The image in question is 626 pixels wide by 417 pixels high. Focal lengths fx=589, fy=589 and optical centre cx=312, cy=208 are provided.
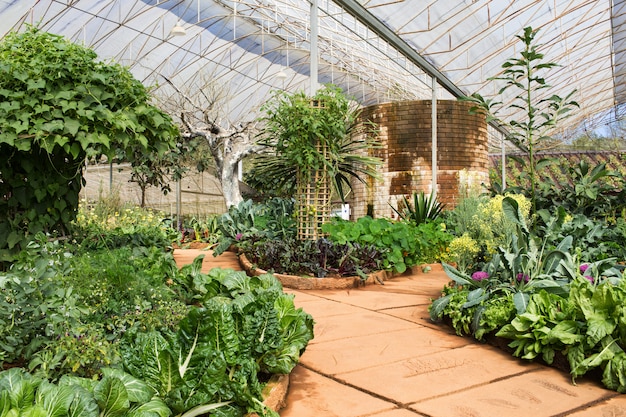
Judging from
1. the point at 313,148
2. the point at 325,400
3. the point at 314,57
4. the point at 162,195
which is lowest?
the point at 325,400

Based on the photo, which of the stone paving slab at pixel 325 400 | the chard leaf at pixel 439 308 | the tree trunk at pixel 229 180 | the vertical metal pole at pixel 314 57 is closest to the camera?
the stone paving slab at pixel 325 400

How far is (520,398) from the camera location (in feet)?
8.20

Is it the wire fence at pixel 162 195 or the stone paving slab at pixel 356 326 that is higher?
the wire fence at pixel 162 195

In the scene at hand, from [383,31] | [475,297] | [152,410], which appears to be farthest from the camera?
[383,31]

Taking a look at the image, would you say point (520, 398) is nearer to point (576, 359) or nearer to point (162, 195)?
point (576, 359)

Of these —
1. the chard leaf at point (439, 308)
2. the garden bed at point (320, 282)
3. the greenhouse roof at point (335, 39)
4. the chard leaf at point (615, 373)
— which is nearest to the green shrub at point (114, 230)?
the garden bed at point (320, 282)

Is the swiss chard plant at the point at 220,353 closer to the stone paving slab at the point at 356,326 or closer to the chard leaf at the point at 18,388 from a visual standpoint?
the chard leaf at the point at 18,388

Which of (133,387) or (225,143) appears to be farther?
(225,143)

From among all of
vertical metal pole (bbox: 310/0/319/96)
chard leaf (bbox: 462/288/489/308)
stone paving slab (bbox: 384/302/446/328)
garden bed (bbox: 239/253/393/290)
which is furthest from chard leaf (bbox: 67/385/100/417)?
vertical metal pole (bbox: 310/0/319/96)

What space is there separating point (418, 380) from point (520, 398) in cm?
45

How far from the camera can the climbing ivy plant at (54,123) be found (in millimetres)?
2980

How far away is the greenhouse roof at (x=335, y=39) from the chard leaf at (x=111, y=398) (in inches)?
228

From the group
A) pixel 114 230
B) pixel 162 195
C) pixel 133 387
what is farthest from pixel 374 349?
pixel 162 195

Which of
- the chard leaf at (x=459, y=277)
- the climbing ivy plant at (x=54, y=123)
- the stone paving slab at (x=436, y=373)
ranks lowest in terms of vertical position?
the stone paving slab at (x=436, y=373)
